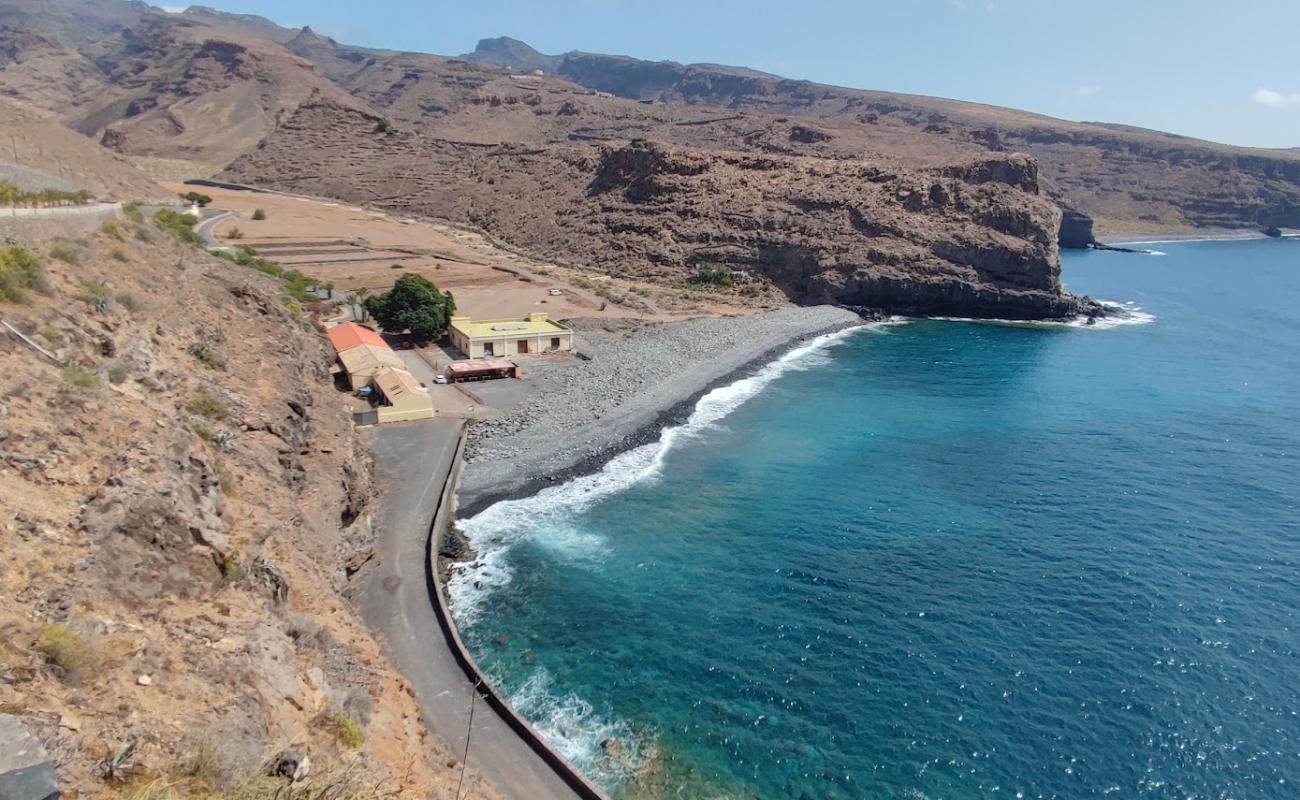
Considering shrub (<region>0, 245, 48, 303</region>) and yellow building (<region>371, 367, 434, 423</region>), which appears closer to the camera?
shrub (<region>0, 245, 48, 303</region>)

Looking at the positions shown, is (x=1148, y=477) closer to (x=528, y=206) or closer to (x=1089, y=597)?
(x=1089, y=597)

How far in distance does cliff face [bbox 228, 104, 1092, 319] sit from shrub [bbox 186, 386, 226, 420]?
235ft

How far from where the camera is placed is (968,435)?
47.8 meters

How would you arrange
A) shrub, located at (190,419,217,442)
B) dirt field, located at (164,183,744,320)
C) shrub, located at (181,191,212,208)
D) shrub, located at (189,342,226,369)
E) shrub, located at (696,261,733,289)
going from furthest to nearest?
shrub, located at (181,191,212,208), shrub, located at (696,261,733,289), dirt field, located at (164,183,744,320), shrub, located at (189,342,226,369), shrub, located at (190,419,217,442)

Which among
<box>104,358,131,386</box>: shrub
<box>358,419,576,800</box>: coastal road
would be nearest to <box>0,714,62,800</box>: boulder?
<box>358,419,576,800</box>: coastal road

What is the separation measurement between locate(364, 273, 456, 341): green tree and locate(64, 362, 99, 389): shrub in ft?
131

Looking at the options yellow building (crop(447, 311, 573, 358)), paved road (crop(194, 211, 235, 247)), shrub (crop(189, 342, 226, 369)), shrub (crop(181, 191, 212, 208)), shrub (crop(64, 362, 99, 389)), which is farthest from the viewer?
shrub (crop(181, 191, 212, 208))

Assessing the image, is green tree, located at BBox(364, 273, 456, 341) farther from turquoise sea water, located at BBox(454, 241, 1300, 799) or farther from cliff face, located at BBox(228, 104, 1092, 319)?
cliff face, located at BBox(228, 104, 1092, 319)

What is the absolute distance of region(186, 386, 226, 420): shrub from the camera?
2178 centimetres

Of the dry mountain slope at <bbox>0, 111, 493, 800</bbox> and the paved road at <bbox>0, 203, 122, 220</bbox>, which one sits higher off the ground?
the paved road at <bbox>0, 203, 122, 220</bbox>

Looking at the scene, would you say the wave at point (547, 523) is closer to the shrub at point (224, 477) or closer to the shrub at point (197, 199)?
the shrub at point (224, 477)

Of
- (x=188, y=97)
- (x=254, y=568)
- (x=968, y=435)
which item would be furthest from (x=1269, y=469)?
(x=188, y=97)

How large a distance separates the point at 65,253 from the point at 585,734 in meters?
21.9

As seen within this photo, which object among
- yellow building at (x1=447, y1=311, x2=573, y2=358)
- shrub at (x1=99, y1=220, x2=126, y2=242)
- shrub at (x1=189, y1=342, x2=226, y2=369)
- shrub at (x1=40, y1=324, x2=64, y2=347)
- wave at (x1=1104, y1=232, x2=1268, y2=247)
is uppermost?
wave at (x1=1104, y1=232, x2=1268, y2=247)
